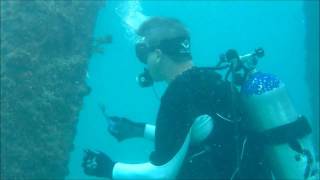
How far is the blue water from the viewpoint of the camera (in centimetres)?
7038

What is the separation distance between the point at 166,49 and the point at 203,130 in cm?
92

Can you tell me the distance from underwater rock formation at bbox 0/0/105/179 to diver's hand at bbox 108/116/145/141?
269cm

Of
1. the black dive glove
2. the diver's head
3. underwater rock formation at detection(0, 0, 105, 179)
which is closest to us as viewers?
the diver's head

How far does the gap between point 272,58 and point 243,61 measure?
118m

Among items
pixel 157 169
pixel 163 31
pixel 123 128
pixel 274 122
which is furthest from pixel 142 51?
pixel 274 122

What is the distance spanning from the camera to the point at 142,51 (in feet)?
13.8

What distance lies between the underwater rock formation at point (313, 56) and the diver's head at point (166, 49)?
12.0 metres

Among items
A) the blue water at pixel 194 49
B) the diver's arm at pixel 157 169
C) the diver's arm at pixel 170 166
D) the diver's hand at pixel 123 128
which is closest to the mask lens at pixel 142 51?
the diver's hand at pixel 123 128

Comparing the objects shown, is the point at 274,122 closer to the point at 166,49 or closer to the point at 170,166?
the point at 170,166

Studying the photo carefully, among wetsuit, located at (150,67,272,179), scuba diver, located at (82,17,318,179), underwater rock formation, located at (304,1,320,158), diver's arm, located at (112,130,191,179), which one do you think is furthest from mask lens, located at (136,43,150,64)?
underwater rock formation, located at (304,1,320,158)

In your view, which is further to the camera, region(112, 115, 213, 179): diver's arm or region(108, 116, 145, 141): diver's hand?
region(108, 116, 145, 141): diver's hand

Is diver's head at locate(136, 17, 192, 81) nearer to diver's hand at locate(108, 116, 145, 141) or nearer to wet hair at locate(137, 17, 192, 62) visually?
wet hair at locate(137, 17, 192, 62)

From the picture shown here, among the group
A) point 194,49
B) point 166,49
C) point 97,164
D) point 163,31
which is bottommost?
point 97,164

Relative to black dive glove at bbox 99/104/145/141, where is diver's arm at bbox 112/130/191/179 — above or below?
below
